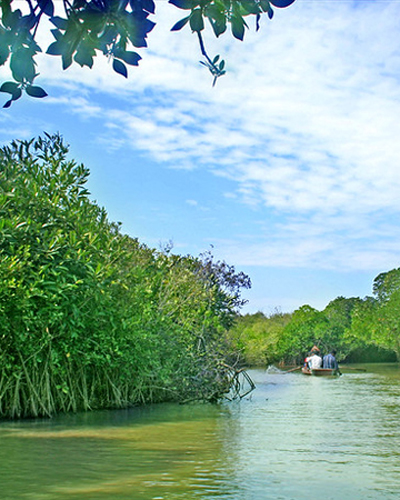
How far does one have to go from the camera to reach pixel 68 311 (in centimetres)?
1498

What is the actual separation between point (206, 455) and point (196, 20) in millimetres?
8885

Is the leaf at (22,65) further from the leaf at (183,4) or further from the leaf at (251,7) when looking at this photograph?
the leaf at (251,7)

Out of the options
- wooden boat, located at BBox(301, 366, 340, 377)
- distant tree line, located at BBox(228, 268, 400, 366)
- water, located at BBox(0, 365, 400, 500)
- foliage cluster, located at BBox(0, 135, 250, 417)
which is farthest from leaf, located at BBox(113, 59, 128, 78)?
distant tree line, located at BBox(228, 268, 400, 366)

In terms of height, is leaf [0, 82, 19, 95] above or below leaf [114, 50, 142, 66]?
below

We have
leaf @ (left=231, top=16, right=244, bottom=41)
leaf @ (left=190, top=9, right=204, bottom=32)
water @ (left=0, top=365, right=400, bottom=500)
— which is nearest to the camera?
leaf @ (left=190, top=9, right=204, bottom=32)

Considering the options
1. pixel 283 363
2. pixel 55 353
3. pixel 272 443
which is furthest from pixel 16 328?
pixel 283 363

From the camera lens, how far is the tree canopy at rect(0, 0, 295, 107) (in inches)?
120

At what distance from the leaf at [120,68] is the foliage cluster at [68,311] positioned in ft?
36.1

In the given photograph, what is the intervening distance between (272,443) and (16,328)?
6416 millimetres

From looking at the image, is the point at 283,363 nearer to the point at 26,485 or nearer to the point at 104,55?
the point at 26,485

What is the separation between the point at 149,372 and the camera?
18.4 metres

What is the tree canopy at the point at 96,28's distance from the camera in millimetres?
3049

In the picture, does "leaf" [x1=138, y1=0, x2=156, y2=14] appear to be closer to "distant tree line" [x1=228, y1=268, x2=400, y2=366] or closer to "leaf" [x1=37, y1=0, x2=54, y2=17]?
"leaf" [x1=37, y1=0, x2=54, y2=17]

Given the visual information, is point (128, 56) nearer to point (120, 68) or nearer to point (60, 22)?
point (120, 68)
